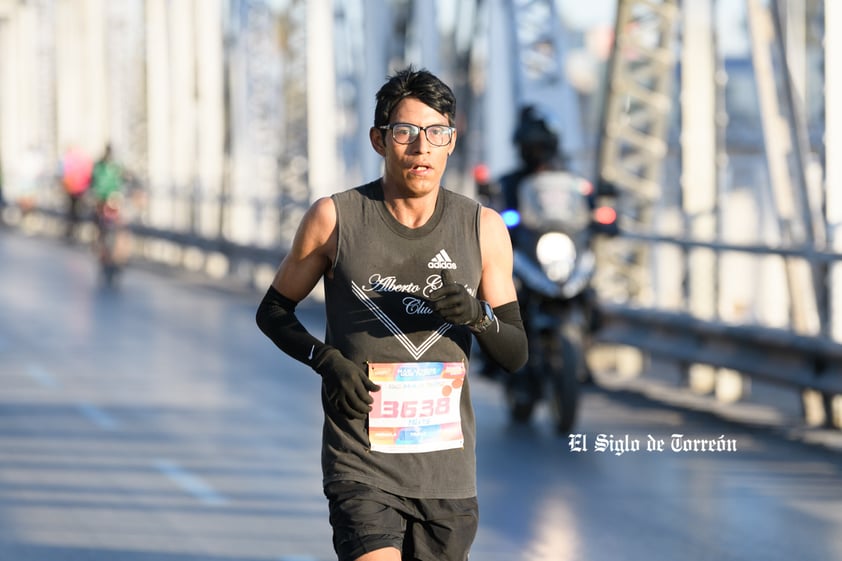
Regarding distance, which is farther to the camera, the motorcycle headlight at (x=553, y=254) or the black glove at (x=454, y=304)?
the motorcycle headlight at (x=553, y=254)

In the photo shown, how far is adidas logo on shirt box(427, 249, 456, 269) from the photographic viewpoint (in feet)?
16.3

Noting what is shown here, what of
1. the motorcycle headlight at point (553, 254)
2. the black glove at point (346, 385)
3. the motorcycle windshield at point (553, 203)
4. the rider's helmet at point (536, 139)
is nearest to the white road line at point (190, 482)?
the motorcycle headlight at point (553, 254)

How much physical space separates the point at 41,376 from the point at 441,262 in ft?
34.3

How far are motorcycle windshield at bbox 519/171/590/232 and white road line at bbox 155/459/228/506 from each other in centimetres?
259

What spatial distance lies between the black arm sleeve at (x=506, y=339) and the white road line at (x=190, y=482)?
14.2 ft

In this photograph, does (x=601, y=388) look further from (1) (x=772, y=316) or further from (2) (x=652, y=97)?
(1) (x=772, y=316)

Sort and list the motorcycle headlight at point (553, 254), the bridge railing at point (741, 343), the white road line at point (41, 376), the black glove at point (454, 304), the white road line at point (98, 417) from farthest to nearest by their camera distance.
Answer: the white road line at point (41, 376) → the white road line at point (98, 417) → the motorcycle headlight at point (553, 254) → the bridge railing at point (741, 343) → the black glove at point (454, 304)

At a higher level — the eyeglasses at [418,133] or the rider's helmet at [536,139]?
the rider's helmet at [536,139]

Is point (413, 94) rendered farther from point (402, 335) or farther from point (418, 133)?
point (402, 335)

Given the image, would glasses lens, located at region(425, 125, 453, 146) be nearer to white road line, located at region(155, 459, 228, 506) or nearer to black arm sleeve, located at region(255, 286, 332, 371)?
black arm sleeve, located at region(255, 286, 332, 371)

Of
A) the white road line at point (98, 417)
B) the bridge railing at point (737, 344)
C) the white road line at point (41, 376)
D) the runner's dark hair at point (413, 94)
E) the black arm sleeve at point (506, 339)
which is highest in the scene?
the runner's dark hair at point (413, 94)

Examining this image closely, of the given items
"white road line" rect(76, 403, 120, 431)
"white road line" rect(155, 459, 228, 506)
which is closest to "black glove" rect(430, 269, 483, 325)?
"white road line" rect(155, 459, 228, 506)

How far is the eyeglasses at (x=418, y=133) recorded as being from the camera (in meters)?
4.93

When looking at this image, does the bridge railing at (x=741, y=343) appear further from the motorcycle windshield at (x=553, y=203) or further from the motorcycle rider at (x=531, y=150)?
the motorcycle rider at (x=531, y=150)
